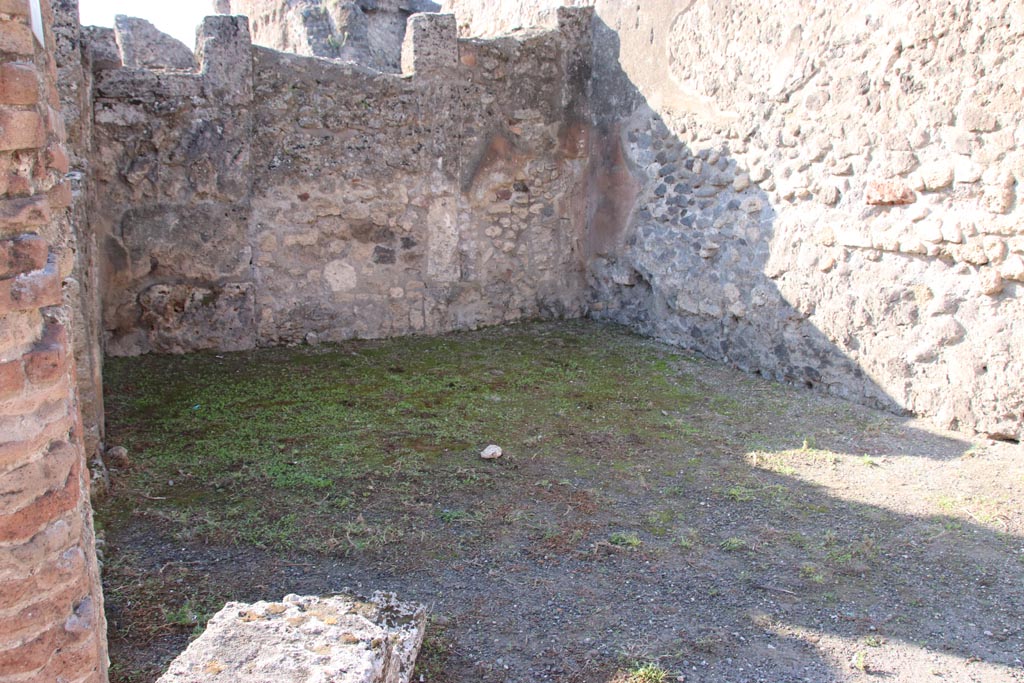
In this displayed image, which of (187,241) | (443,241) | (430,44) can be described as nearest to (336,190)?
(443,241)

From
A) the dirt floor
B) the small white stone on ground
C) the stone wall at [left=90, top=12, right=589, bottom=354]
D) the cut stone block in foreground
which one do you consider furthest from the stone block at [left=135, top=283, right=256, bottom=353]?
the cut stone block in foreground

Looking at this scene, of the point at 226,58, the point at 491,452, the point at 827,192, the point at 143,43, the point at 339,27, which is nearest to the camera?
the point at 491,452

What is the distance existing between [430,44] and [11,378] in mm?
5281

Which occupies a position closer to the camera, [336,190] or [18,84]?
[18,84]

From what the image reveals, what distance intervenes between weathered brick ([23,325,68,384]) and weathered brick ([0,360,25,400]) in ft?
0.05

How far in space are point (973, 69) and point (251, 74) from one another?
4.39 meters

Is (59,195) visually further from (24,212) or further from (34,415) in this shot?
(34,415)

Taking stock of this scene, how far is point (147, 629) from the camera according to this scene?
2.68 meters

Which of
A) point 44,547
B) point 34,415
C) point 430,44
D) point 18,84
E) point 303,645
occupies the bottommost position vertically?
point 303,645

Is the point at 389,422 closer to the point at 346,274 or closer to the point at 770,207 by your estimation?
the point at 346,274

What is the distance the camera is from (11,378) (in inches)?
60.9

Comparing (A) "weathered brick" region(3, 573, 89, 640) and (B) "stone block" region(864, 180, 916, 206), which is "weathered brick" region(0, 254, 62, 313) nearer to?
(A) "weathered brick" region(3, 573, 89, 640)

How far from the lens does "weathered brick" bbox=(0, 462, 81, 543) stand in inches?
61.3

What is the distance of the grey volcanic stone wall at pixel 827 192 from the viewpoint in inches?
165
